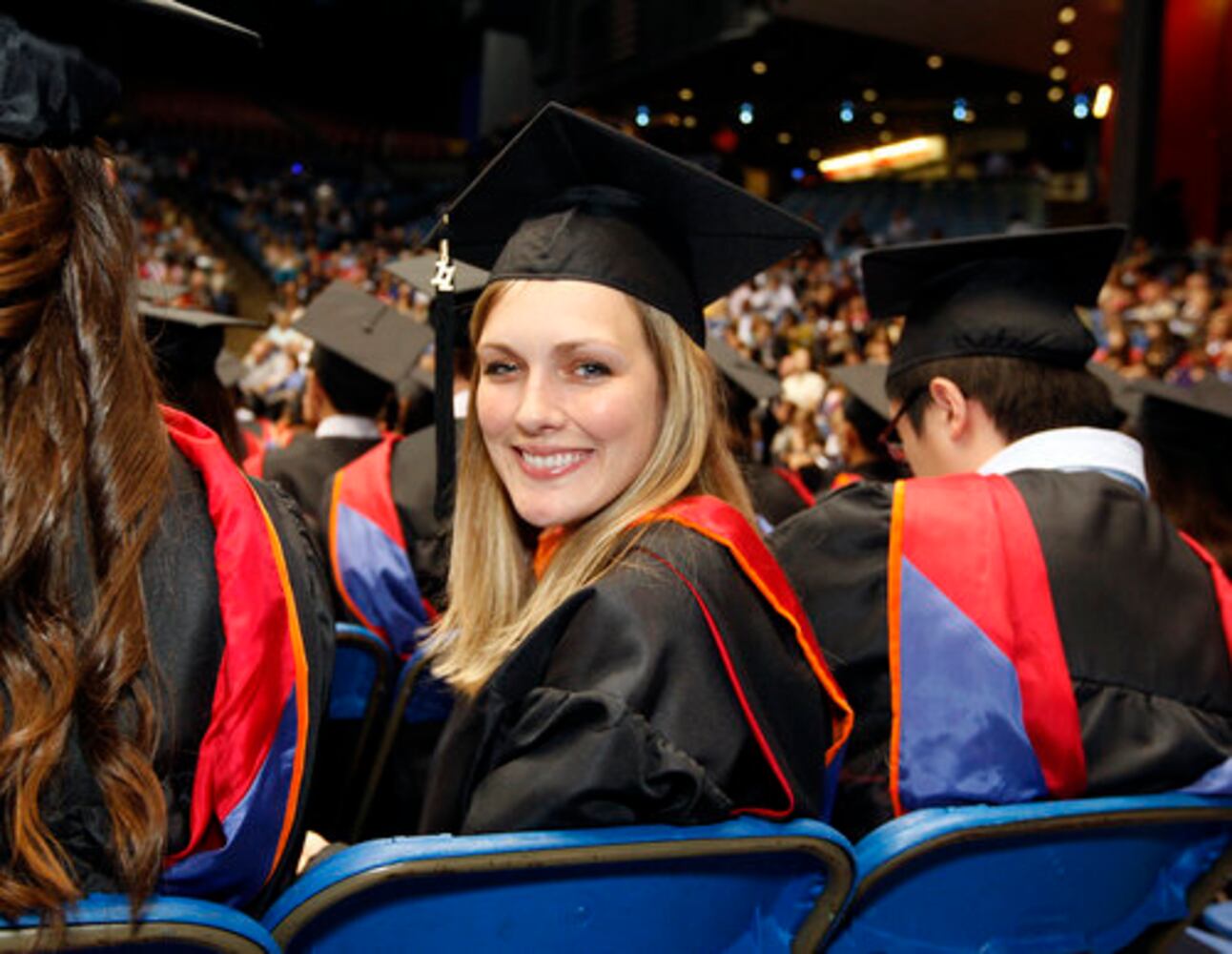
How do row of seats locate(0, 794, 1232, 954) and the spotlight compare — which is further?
the spotlight

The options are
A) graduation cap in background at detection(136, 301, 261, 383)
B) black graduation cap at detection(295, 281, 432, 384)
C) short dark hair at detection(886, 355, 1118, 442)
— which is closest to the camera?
short dark hair at detection(886, 355, 1118, 442)

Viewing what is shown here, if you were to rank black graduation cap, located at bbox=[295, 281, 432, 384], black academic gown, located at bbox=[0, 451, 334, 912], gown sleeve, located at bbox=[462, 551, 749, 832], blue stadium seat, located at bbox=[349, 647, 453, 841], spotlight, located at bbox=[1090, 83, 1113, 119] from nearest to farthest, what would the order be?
black academic gown, located at bbox=[0, 451, 334, 912] < gown sleeve, located at bbox=[462, 551, 749, 832] < blue stadium seat, located at bbox=[349, 647, 453, 841] < black graduation cap, located at bbox=[295, 281, 432, 384] < spotlight, located at bbox=[1090, 83, 1113, 119]

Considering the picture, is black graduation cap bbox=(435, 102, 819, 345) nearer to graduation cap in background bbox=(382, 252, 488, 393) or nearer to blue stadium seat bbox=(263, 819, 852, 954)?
graduation cap in background bbox=(382, 252, 488, 393)

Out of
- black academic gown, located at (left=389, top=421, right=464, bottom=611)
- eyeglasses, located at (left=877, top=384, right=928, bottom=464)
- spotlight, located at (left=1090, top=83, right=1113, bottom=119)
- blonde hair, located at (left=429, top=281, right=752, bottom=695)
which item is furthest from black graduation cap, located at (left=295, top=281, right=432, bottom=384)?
spotlight, located at (left=1090, top=83, right=1113, bottom=119)

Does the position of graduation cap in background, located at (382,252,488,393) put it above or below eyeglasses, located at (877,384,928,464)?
above

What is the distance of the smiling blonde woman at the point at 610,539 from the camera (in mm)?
1244

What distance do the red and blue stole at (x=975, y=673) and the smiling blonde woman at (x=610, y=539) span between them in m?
0.18

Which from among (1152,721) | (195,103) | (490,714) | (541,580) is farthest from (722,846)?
(195,103)

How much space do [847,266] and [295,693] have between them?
15.1 m

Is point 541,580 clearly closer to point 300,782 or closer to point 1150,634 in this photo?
point 300,782

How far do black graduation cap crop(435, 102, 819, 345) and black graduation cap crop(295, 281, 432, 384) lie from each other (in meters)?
2.13

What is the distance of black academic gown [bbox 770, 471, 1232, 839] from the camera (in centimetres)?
161

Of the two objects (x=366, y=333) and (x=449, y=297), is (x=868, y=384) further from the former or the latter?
(x=449, y=297)

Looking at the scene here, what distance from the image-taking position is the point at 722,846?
1.12 meters
